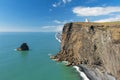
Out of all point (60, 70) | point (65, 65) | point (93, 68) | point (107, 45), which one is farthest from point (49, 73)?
point (107, 45)

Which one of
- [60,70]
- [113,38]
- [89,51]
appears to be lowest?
[60,70]

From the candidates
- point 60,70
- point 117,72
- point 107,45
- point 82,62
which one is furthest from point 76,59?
point 117,72

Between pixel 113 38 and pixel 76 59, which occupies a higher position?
pixel 113 38

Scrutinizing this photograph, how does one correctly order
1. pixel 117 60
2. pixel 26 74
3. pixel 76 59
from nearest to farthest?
pixel 117 60 < pixel 26 74 < pixel 76 59

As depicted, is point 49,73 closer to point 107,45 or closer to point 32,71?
point 32,71

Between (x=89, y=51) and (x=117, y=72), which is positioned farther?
(x=89, y=51)

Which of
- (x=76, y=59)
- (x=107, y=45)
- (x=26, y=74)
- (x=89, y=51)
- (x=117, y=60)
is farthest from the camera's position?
(x=76, y=59)
